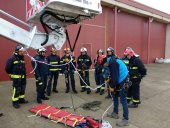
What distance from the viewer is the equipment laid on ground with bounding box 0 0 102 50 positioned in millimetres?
3412

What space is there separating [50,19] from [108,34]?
1232cm

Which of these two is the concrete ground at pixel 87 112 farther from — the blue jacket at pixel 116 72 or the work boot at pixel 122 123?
the blue jacket at pixel 116 72

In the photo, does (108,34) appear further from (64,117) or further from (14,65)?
(64,117)

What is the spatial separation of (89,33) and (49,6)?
1115 cm

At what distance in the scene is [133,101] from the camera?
22.4 feet

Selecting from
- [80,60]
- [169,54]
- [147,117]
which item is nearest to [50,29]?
[147,117]

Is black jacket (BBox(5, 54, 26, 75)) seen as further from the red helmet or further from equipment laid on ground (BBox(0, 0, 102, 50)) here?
the red helmet

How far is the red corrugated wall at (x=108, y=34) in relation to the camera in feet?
33.2

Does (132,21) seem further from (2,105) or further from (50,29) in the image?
(50,29)

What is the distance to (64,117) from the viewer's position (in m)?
5.52

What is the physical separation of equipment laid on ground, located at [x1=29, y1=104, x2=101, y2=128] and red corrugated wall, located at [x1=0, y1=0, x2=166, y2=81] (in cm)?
464

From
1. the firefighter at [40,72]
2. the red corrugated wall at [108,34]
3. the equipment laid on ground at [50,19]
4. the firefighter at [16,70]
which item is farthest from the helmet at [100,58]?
the equipment laid on ground at [50,19]

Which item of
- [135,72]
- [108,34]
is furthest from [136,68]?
[108,34]

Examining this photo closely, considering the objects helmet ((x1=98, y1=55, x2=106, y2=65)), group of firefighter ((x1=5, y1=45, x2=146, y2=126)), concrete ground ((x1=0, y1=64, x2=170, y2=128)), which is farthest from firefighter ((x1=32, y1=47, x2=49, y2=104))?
helmet ((x1=98, y1=55, x2=106, y2=65))
